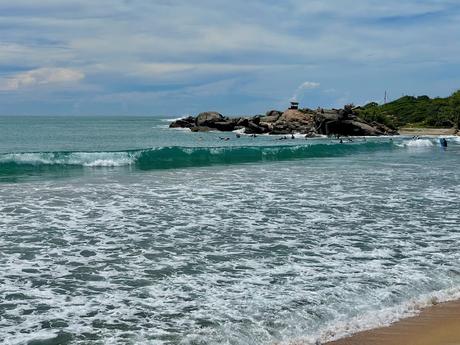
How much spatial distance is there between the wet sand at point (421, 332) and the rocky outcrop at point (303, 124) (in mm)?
65607

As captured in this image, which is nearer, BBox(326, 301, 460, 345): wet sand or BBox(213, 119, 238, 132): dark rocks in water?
BBox(326, 301, 460, 345): wet sand

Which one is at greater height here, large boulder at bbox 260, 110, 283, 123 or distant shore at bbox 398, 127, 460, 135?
large boulder at bbox 260, 110, 283, 123

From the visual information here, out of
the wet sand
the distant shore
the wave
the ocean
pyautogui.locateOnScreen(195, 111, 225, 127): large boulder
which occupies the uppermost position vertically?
pyautogui.locateOnScreen(195, 111, 225, 127): large boulder

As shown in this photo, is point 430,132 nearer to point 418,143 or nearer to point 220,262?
point 418,143

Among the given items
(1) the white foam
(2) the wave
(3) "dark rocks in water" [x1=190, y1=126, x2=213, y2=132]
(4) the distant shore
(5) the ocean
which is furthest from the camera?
(3) "dark rocks in water" [x1=190, y1=126, x2=213, y2=132]

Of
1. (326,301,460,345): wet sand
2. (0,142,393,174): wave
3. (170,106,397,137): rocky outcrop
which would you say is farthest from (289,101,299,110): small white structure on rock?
(326,301,460,345): wet sand

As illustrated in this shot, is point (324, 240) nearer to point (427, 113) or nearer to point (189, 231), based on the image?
point (189, 231)

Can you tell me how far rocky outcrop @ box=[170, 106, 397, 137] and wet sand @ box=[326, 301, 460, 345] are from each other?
215ft

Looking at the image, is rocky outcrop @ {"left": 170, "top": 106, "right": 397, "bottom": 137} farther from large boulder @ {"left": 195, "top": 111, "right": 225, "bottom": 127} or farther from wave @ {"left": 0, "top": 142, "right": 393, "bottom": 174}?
wave @ {"left": 0, "top": 142, "right": 393, "bottom": 174}

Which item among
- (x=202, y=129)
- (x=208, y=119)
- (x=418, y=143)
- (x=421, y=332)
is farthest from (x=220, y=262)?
(x=208, y=119)

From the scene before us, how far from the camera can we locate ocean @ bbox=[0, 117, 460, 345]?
7.16 m

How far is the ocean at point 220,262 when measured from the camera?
716cm

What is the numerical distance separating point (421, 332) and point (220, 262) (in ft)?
13.4

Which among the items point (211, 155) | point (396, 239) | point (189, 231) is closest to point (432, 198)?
point (396, 239)
